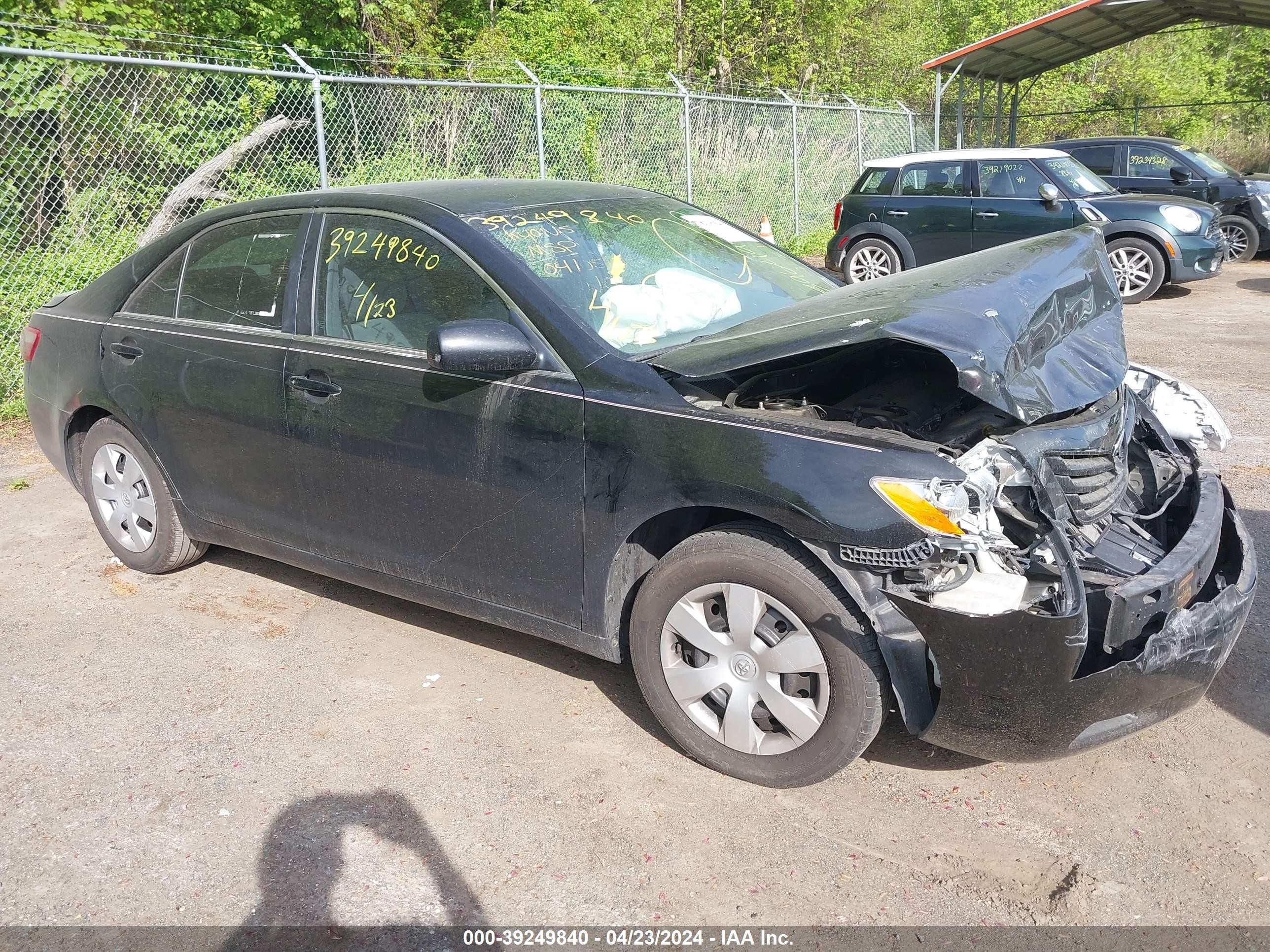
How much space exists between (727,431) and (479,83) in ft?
27.0

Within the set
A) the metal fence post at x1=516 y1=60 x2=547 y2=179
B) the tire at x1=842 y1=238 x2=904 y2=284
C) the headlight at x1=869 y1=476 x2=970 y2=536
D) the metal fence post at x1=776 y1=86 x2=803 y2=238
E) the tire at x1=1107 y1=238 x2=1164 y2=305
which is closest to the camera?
the headlight at x1=869 y1=476 x2=970 y2=536

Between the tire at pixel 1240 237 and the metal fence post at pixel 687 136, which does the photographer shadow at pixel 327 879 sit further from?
the tire at pixel 1240 237

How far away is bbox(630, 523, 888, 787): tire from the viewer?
297cm

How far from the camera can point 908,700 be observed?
2.94 m

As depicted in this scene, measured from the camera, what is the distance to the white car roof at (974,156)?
1219cm

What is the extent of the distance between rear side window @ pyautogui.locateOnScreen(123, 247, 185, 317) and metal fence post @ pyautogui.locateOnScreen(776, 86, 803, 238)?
12.7 metres

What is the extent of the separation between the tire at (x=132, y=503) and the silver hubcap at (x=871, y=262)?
9.86 metres

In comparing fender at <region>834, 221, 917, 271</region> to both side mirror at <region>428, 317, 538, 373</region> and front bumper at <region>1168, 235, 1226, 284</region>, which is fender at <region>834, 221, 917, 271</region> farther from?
side mirror at <region>428, 317, 538, 373</region>

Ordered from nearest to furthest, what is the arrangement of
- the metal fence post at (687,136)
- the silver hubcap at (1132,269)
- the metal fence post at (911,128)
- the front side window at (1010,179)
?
the front side window at (1010,179) < the silver hubcap at (1132,269) < the metal fence post at (687,136) < the metal fence post at (911,128)

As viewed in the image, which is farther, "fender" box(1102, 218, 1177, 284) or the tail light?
"fender" box(1102, 218, 1177, 284)

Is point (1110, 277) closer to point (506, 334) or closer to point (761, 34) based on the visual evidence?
point (506, 334)

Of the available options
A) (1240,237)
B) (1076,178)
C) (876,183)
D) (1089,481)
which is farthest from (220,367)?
(1240,237)

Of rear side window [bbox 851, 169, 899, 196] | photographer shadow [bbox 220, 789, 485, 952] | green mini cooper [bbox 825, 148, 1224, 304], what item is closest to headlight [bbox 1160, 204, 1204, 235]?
green mini cooper [bbox 825, 148, 1224, 304]

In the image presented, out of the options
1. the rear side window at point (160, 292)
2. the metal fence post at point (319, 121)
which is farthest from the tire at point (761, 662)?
the metal fence post at point (319, 121)
